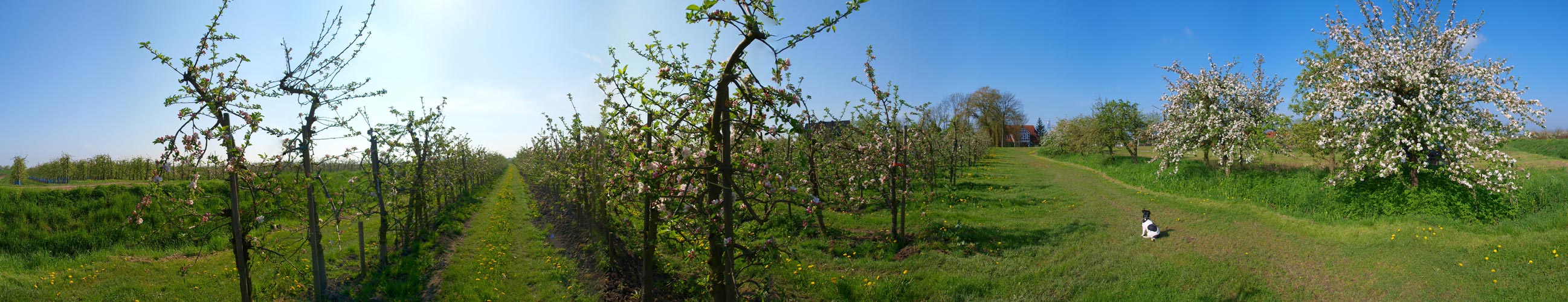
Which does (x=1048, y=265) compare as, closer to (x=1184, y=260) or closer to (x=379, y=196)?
(x=1184, y=260)

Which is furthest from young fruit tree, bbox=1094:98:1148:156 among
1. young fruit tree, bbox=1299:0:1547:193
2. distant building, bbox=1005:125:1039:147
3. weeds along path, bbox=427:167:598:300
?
distant building, bbox=1005:125:1039:147

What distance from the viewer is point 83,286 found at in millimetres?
7016

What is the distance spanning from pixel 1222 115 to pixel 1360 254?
8.67 metres

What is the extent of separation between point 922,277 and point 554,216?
10254 millimetres

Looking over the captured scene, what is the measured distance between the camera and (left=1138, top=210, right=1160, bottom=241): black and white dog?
28.7 feet

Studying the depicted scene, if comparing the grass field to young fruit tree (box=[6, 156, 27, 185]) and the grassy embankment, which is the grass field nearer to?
the grassy embankment

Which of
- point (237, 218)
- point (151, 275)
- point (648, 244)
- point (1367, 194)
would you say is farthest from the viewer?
point (1367, 194)

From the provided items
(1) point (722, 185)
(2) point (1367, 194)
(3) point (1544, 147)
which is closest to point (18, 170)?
(1) point (722, 185)

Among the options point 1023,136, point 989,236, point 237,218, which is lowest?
point 989,236

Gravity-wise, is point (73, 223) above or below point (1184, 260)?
above

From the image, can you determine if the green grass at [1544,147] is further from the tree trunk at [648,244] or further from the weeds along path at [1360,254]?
the tree trunk at [648,244]

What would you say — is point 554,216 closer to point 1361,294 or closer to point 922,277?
point 922,277

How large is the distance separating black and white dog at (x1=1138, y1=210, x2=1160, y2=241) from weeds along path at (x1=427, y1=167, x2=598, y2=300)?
811 centimetres

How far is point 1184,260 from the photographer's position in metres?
7.38
